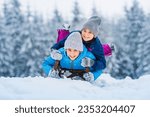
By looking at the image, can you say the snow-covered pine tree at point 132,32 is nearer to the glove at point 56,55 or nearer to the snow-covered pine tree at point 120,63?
the snow-covered pine tree at point 120,63

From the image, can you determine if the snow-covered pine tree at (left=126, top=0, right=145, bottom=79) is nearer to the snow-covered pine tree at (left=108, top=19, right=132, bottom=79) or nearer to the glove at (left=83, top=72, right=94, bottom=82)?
the snow-covered pine tree at (left=108, top=19, right=132, bottom=79)

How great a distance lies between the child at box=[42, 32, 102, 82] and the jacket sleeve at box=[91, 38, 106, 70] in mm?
75

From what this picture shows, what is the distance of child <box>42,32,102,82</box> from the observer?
25.4 feet

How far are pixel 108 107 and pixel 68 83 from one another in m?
1.48

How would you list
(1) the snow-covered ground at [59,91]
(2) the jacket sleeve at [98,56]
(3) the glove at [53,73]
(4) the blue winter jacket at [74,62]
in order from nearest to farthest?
(1) the snow-covered ground at [59,91] → (3) the glove at [53,73] → (4) the blue winter jacket at [74,62] → (2) the jacket sleeve at [98,56]

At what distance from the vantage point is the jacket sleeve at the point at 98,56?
802cm

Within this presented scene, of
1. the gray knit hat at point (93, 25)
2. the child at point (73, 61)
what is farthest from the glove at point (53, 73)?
the gray knit hat at point (93, 25)

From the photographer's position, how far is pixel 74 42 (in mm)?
7695

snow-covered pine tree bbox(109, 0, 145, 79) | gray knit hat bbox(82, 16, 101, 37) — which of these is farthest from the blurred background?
gray knit hat bbox(82, 16, 101, 37)

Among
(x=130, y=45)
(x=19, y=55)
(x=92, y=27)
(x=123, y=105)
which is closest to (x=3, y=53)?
(x=19, y=55)

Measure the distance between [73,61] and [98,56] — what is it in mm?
480

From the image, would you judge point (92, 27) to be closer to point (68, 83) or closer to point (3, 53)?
point (68, 83)

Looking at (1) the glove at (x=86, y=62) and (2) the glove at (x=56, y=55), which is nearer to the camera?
(1) the glove at (x=86, y=62)

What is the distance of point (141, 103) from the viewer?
5.52m
